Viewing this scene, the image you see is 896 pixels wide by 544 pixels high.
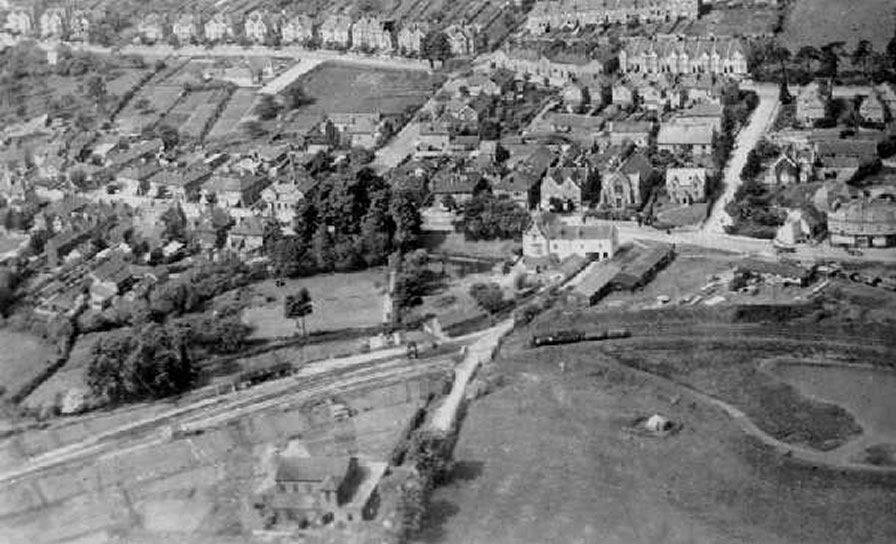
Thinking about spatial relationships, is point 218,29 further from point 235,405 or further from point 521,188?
point 235,405

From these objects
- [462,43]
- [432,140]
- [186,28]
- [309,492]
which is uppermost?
[186,28]

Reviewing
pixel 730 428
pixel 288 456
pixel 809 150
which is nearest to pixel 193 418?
pixel 288 456

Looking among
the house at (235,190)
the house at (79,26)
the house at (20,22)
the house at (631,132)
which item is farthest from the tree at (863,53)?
the house at (20,22)

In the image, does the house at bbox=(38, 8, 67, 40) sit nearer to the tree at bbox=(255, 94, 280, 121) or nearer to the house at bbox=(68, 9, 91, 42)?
the house at bbox=(68, 9, 91, 42)

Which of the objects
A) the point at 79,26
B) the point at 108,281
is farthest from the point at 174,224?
the point at 79,26

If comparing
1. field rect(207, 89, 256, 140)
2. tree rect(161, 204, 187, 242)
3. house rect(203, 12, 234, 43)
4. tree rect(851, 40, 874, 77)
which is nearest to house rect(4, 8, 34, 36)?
house rect(203, 12, 234, 43)

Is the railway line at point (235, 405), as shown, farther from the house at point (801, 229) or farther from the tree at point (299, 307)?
the house at point (801, 229)
